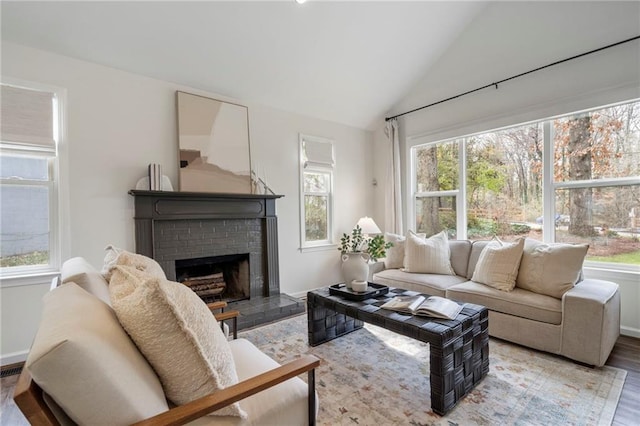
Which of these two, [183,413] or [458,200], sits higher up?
[458,200]

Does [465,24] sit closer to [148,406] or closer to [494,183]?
[494,183]

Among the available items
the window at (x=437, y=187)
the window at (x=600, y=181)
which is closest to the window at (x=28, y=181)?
the window at (x=437, y=187)

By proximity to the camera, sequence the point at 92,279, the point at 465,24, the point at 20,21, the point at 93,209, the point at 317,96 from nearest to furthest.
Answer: the point at 92,279
the point at 20,21
the point at 93,209
the point at 465,24
the point at 317,96

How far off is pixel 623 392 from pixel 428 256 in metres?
1.85

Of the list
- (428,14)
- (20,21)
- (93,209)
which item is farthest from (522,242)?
(20,21)

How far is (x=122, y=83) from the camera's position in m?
3.01

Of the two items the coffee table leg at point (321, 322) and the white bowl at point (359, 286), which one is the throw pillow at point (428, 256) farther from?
the white bowl at point (359, 286)

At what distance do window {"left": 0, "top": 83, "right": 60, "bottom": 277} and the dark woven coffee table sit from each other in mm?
2562

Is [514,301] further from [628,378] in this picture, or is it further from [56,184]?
[56,184]

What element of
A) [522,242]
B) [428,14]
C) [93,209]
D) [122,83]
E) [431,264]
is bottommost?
[431,264]

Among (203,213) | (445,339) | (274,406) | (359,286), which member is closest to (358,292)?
(359,286)

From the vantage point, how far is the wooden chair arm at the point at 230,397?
3.00 feet

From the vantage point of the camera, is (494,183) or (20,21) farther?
(494,183)

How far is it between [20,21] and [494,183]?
198 inches
